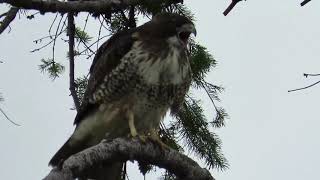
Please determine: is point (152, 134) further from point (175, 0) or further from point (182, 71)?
point (175, 0)

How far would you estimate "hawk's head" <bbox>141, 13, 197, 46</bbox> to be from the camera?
429cm

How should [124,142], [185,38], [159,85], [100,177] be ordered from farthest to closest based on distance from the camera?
[185,38], [159,85], [100,177], [124,142]

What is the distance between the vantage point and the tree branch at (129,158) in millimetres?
3080

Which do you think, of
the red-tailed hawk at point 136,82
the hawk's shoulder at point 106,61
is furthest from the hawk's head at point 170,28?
the hawk's shoulder at point 106,61

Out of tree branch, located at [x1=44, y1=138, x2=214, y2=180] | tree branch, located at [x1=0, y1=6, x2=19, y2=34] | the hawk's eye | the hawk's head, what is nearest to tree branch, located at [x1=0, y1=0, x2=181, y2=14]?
the hawk's head

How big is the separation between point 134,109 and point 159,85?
219 mm

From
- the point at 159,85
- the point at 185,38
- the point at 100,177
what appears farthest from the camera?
the point at 185,38

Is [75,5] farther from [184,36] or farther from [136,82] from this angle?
[184,36]

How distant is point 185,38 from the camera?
4449 mm

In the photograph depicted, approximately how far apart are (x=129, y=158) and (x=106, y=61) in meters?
0.99

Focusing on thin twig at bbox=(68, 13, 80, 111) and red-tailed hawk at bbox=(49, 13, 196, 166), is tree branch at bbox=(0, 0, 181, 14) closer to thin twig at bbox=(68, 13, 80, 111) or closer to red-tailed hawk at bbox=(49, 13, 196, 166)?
red-tailed hawk at bbox=(49, 13, 196, 166)

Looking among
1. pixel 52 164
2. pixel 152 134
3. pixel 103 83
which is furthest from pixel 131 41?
pixel 52 164

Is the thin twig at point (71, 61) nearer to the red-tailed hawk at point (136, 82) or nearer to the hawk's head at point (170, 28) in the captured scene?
the red-tailed hawk at point (136, 82)

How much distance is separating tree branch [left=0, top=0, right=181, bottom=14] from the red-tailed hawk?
0.25m
